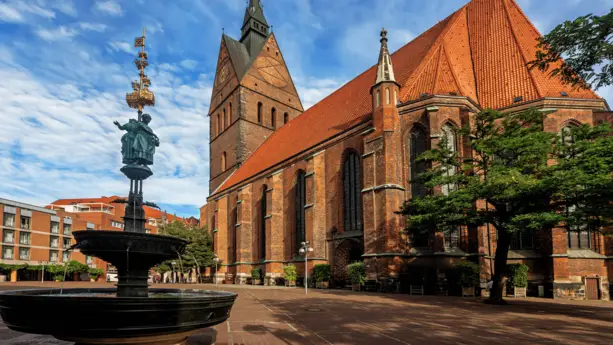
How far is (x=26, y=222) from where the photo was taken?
5241 centimetres

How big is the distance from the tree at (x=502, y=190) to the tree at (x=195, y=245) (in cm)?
2732

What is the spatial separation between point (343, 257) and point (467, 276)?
8.42 m

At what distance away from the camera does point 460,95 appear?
21.2m

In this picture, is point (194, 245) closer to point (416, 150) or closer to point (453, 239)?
point (416, 150)

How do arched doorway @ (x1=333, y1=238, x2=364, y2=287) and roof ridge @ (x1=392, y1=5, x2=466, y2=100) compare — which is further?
arched doorway @ (x1=333, y1=238, x2=364, y2=287)

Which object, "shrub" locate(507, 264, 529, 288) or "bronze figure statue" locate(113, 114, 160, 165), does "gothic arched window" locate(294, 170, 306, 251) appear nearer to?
"shrub" locate(507, 264, 529, 288)

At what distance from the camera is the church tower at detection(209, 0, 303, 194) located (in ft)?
141

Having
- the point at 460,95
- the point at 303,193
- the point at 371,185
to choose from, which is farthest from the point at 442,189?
the point at 303,193

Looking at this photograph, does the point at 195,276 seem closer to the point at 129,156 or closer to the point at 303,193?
the point at 303,193

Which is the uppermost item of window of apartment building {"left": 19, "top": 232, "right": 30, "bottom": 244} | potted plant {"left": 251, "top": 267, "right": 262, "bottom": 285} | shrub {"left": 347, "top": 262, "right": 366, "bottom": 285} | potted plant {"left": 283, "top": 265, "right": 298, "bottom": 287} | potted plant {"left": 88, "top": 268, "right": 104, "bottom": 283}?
window of apartment building {"left": 19, "top": 232, "right": 30, "bottom": 244}

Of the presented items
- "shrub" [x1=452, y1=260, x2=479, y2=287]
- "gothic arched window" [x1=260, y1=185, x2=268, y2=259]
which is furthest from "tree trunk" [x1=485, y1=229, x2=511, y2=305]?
"gothic arched window" [x1=260, y1=185, x2=268, y2=259]

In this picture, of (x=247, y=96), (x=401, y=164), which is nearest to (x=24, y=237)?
(x=247, y=96)

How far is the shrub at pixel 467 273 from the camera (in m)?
18.3

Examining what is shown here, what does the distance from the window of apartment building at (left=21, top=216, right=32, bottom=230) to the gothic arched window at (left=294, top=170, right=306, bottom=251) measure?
40.7m
